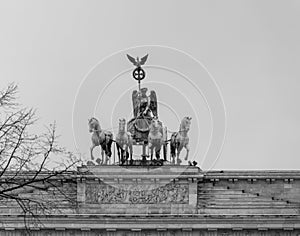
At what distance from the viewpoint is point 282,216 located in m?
65.5

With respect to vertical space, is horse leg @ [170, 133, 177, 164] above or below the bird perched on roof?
below

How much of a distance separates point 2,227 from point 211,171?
13.7 meters

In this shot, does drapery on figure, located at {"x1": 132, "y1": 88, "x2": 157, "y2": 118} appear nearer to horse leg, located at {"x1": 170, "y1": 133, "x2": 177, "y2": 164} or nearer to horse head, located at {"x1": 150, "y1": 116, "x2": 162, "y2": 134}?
horse head, located at {"x1": 150, "y1": 116, "x2": 162, "y2": 134}

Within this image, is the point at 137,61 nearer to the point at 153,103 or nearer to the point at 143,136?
the point at 153,103

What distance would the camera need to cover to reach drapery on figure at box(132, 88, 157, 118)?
70.9 meters

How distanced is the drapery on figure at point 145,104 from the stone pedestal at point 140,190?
5.14 meters

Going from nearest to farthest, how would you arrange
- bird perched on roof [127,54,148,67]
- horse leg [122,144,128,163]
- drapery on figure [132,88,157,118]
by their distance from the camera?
1. horse leg [122,144,128,163]
2. drapery on figure [132,88,157,118]
3. bird perched on roof [127,54,148,67]

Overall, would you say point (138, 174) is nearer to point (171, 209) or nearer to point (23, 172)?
point (171, 209)

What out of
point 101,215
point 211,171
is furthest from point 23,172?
point 211,171

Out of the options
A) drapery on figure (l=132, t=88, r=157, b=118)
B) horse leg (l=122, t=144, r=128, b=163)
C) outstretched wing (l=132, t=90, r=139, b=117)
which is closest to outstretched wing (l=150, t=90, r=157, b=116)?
drapery on figure (l=132, t=88, r=157, b=118)

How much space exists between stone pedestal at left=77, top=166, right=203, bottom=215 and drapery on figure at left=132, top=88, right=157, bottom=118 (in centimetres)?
514

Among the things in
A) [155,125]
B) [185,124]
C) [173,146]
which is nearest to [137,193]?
[173,146]

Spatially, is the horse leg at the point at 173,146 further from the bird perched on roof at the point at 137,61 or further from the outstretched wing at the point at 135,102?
the bird perched on roof at the point at 137,61

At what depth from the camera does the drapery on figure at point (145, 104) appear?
70.9m
